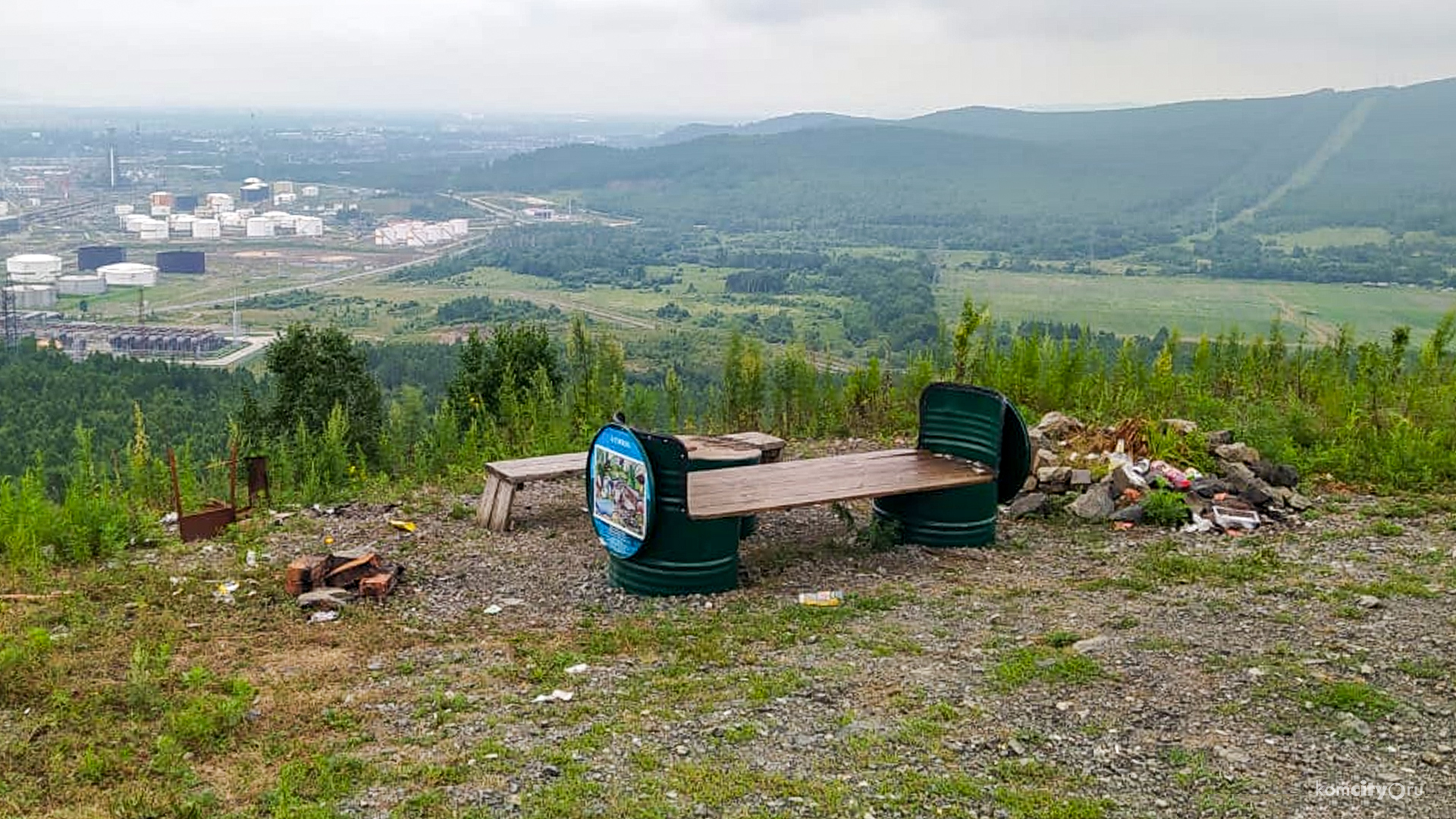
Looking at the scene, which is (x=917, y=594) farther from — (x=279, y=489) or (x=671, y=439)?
(x=279, y=489)

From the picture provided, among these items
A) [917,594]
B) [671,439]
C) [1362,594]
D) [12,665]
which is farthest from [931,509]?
[12,665]

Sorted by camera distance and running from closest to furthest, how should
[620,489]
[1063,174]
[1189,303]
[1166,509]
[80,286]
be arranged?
[620,489], [1166,509], [1189,303], [80,286], [1063,174]


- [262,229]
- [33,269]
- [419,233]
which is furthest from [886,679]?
[262,229]

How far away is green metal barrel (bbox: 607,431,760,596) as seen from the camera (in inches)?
243

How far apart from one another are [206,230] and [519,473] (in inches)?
3163

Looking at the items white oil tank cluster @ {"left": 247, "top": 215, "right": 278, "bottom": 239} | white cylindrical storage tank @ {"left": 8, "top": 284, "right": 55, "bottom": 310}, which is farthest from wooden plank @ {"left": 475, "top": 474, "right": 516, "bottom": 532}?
white oil tank cluster @ {"left": 247, "top": 215, "right": 278, "bottom": 239}

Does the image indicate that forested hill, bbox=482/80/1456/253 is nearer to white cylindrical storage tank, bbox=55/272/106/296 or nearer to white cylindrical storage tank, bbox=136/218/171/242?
white cylindrical storage tank, bbox=136/218/171/242

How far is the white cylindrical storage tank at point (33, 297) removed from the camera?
48.1 metres

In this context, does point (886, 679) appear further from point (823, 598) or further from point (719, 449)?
point (719, 449)

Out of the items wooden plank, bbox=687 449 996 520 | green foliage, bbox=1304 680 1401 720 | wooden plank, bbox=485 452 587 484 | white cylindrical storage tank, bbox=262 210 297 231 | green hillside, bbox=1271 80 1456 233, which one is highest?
green hillside, bbox=1271 80 1456 233

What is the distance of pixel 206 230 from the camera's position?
7931 cm

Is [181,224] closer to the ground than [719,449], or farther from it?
closer to the ground

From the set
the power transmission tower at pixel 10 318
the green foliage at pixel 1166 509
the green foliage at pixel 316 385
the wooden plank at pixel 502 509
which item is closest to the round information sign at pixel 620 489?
the wooden plank at pixel 502 509

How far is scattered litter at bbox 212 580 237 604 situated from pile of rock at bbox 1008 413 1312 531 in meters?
5.03
